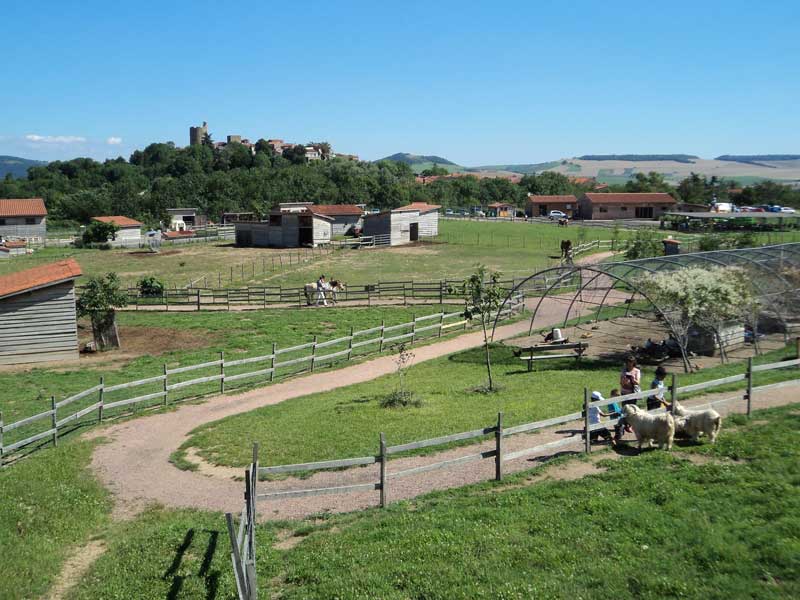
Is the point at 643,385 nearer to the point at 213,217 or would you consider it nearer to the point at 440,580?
the point at 440,580

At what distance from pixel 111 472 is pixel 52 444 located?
10.1 feet

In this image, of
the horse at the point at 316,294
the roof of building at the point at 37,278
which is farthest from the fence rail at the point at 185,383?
the horse at the point at 316,294

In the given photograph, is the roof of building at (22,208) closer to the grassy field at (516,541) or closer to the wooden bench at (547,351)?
the wooden bench at (547,351)

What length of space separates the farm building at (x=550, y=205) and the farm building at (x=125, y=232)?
58116 millimetres

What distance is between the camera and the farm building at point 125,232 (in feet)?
235

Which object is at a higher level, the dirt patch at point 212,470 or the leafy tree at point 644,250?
the leafy tree at point 644,250

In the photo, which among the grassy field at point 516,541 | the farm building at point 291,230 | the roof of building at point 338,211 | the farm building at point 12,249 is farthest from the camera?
the roof of building at point 338,211

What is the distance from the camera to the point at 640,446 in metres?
12.5

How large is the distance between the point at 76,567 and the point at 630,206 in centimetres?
9384

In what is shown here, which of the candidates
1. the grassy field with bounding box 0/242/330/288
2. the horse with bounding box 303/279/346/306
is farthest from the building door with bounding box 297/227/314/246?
the horse with bounding box 303/279/346/306

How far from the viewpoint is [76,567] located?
34.0ft

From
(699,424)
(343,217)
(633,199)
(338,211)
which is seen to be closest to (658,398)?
(699,424)

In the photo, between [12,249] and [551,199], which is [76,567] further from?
[551,199]

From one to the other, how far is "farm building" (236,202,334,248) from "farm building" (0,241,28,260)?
A: 20782 mm
